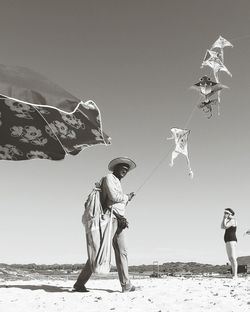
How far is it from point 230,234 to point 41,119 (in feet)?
23.7

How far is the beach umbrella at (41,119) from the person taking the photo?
3.15 metres

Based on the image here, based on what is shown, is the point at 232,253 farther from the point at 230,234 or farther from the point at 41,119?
the point at 41,119

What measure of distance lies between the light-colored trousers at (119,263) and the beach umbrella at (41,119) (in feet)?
6.41

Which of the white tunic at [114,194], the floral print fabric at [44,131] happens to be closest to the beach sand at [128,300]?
the white tunic at [114,194]

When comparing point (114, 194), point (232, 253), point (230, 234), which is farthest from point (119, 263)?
point (230, 234)

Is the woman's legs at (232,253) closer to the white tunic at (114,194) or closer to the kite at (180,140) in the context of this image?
the kite at (180,140)

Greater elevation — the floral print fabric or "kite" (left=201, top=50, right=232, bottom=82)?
"kite" (left=201, top=50, right=232, bottom=82)

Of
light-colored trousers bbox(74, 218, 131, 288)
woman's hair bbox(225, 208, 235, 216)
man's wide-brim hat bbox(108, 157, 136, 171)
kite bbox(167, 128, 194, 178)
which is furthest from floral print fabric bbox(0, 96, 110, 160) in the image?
woman's hair bbox(225, 208, 235, 216)

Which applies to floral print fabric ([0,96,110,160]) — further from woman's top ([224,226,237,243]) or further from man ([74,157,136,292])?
woman's top ([224,226,237,243])

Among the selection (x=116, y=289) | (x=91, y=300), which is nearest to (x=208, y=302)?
(x=91, y=300)

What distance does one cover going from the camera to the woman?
10.3 m

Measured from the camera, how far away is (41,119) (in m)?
4.68

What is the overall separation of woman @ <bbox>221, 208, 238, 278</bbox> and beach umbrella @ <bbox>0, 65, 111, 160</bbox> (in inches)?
255

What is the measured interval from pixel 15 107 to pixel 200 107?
4891 mm
